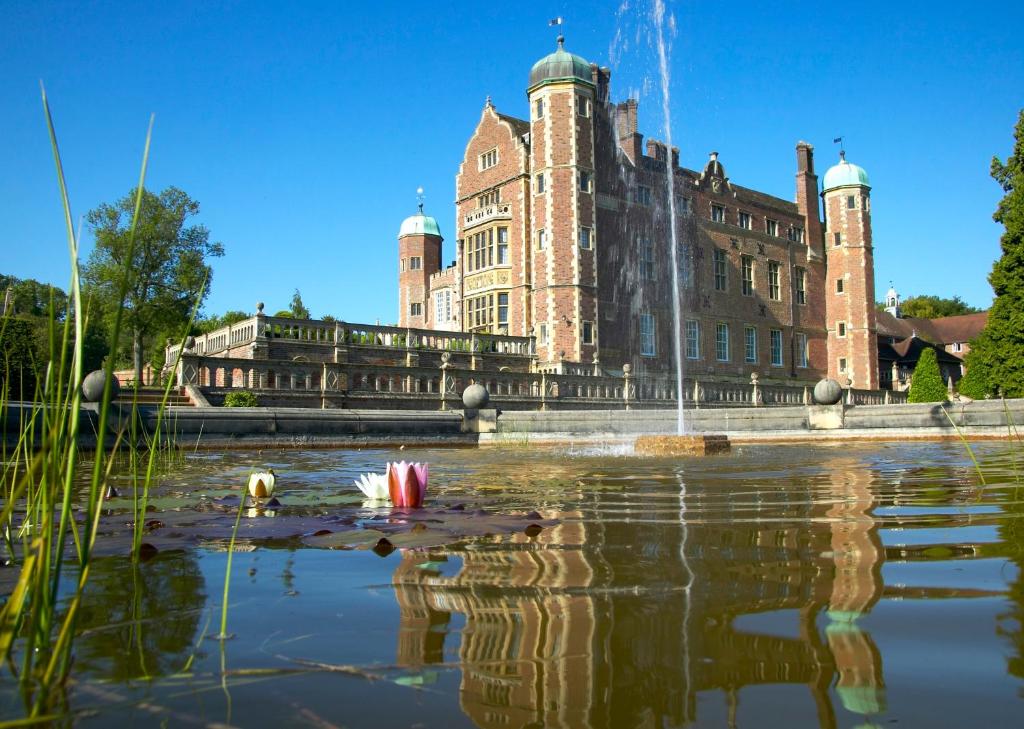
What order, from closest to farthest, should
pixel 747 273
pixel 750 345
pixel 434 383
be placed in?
pixel 434 383 → pixel 750 345 → pixel 747 273

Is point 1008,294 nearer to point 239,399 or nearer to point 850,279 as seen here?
point 850,279

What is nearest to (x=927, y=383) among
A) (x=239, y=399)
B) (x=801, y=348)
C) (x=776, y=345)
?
(x=801, y=348)

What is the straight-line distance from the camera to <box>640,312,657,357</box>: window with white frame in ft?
114

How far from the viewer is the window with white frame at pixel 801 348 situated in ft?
143

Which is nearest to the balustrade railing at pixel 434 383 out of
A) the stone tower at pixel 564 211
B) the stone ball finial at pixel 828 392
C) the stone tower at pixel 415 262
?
the stone tower at pixel 564 211

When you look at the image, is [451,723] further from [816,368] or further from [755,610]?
[816,368]

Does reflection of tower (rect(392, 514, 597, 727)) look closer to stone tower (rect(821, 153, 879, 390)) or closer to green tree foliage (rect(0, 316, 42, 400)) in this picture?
green tree foliage (rect(0, 316, 42, 400))

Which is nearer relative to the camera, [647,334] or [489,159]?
[647,334]

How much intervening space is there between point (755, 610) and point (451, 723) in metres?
0.71

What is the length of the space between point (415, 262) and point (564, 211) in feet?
55.0

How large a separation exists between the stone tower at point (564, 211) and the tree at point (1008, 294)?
13.7 m

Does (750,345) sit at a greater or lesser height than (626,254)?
lesser

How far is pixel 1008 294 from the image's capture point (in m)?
27.9

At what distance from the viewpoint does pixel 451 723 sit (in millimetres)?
967
